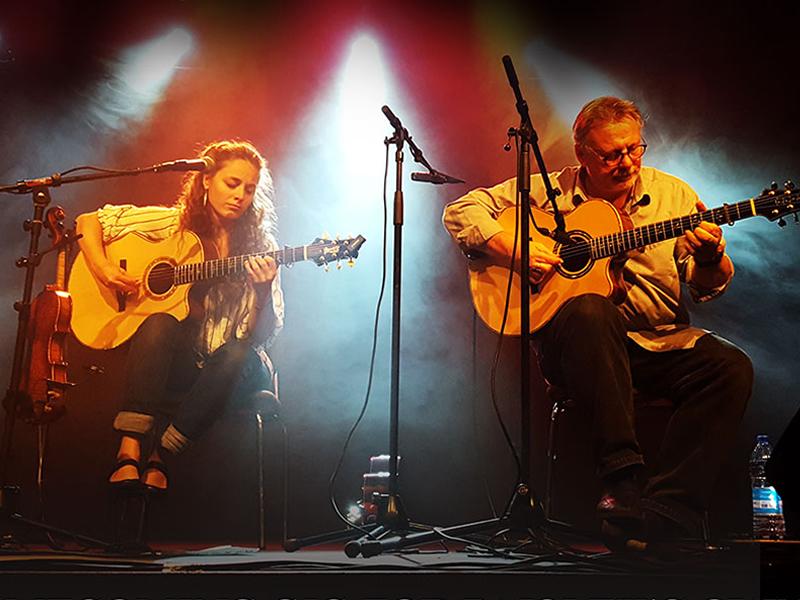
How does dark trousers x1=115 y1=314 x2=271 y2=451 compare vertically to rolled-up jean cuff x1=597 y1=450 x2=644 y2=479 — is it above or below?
above

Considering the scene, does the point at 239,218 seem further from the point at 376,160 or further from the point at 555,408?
the point at 555,408

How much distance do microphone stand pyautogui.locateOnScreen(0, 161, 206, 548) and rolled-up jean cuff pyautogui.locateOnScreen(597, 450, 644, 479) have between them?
6.02 ft

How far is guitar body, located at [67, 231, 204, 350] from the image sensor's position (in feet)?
11.5

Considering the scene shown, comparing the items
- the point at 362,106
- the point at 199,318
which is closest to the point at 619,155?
the point at 362,106

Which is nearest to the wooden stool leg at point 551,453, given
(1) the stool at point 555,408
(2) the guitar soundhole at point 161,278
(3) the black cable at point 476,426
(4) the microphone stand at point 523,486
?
(1) the stool at point 555,408

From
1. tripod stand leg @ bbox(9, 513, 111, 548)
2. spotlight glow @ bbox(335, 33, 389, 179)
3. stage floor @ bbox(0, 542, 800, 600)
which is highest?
spotlight glow @ bbox(335, 33, 389, 179)

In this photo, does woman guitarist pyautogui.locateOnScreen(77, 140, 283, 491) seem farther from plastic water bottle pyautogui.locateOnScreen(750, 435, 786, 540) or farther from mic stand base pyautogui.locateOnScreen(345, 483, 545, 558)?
plastic water bottle pyautogui.locateOnScreen(750, 435, 786, 540)

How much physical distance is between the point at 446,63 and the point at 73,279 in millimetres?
1922

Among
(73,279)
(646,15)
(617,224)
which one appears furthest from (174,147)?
(646,15)

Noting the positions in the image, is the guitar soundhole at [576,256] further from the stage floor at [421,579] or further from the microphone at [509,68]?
the stage floor at [421,579]

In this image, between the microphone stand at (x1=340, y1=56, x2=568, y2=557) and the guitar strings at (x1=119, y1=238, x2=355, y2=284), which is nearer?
the microphone stand at (x1=340, y1=56, x2=568, y2=557)

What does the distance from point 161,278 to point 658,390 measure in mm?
2092

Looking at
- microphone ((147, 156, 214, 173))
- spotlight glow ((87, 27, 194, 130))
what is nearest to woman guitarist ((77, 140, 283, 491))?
microphone ((147, 156, 214, 173))

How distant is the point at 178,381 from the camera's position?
3.46m
